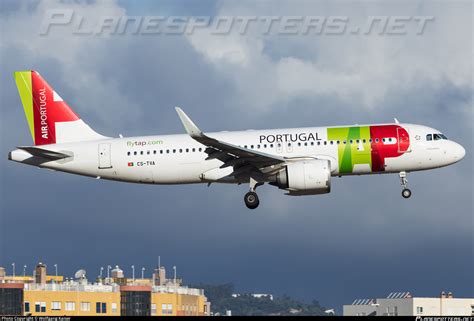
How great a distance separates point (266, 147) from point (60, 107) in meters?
14.6

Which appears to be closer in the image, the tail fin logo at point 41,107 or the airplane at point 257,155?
the airplane at point 257,155

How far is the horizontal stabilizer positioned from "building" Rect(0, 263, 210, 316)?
35.9 m

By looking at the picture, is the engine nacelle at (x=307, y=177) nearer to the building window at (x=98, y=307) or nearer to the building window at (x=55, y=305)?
the building window at (x=98, y=307)

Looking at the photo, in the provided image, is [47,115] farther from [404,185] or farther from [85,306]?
[85,306]

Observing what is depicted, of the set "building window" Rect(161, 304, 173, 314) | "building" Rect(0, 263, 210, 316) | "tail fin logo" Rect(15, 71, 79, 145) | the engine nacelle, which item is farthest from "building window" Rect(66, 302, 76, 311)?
the engine nacelle

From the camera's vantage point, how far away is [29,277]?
118562 mm

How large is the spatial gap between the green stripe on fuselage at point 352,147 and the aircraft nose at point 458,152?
533cm

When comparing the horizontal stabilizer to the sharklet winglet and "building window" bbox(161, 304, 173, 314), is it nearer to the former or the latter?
the sharklet winglet

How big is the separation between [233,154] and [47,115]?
13.9 metres

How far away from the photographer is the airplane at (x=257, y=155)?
2488 inches

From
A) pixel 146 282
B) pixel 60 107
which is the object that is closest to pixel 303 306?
pixel 146 282

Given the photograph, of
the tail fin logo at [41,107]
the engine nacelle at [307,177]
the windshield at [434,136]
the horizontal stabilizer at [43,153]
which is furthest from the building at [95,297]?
the windshield at [434,136]

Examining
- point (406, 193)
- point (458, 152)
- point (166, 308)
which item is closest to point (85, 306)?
point (166, 308)

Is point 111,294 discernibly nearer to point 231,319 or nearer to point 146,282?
point 146,282
